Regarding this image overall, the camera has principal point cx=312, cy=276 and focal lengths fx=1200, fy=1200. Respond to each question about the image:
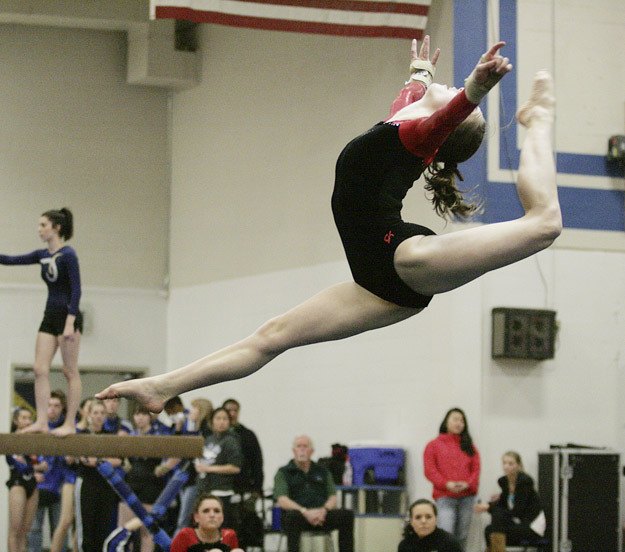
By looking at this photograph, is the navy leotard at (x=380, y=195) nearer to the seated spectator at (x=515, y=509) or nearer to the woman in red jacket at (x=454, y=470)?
the seated spectator at (x=515, y=509)

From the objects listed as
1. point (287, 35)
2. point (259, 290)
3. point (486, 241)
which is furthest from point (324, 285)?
point (486, 241)

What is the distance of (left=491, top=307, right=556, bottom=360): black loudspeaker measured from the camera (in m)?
10.6

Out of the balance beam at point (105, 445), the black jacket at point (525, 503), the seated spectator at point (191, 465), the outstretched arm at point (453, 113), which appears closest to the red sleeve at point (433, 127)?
the outstretched arm at point (453, 113)

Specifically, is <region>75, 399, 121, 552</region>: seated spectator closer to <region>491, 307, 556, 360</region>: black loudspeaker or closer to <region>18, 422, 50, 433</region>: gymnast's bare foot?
<region>18, 422, 50, 433</region>: gymnast's bare foot

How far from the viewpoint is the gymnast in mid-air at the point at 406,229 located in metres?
3.72

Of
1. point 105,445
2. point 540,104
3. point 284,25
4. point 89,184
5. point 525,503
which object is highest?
point 284,25

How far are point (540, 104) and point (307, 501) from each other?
20.8ft

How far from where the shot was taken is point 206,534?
22.6 ft

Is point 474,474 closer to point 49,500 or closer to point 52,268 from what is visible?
point 49,500

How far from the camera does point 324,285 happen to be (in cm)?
1203

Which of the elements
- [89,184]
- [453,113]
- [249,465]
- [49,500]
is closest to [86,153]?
[89,184]


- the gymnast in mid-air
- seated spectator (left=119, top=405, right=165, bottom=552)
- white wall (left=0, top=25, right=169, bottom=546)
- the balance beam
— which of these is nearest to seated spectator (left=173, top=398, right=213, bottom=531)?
seated spectator (left=119, top=405, right=165, bottom=552)

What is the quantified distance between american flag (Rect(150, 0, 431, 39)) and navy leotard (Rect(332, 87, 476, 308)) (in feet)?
21.1

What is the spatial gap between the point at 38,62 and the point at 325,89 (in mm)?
3530
